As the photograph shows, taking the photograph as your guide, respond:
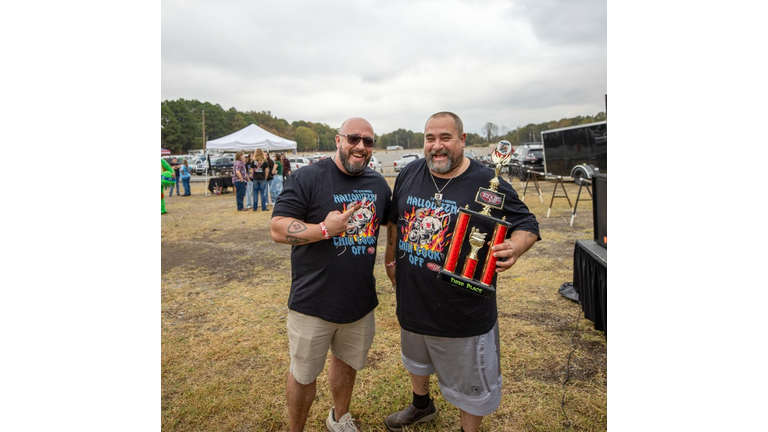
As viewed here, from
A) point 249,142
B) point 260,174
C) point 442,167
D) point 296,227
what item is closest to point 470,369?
point 442,167

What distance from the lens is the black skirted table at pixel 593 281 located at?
368cm

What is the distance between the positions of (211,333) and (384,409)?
218 cm

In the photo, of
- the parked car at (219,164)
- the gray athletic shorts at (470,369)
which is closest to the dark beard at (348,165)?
the gray athletic shorts at (470,369)

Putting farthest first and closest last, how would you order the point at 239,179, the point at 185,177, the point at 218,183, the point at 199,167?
the point at 199,167, the point at 218,183, the point at 185,177, the point at 239,179

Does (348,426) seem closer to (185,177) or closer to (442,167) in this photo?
(442,167)

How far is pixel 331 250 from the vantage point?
2.27 metres

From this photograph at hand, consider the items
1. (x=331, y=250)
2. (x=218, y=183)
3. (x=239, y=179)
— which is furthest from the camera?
(x=218, y=183)

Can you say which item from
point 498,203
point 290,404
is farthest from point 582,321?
point 290,404

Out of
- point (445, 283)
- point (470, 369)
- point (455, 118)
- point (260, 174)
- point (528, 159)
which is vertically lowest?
point (470, 369)

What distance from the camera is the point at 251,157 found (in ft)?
46.6

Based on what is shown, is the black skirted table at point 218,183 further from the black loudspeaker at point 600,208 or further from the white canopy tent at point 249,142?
the black loudspeaker at point 600,208

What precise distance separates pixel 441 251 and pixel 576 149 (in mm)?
16159

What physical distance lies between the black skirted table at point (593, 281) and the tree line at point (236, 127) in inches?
2064

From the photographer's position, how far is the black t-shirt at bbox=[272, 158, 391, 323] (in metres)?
2.25
